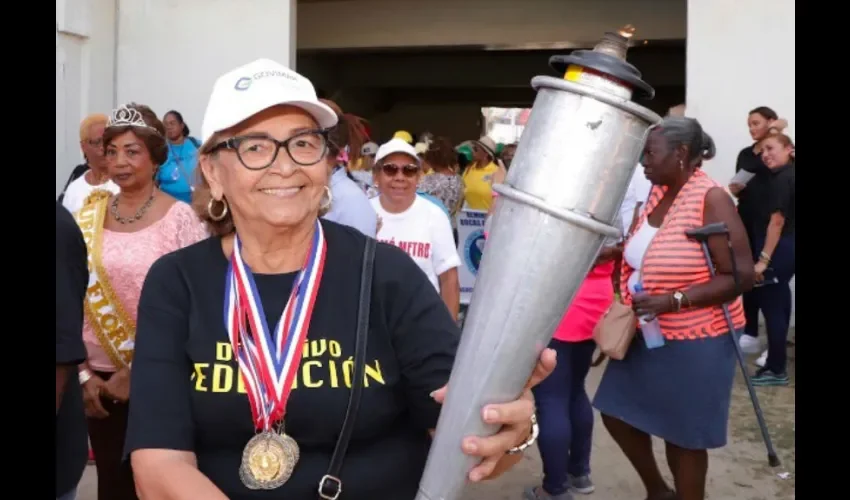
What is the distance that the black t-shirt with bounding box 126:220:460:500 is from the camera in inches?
78.7

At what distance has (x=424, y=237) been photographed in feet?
17.4

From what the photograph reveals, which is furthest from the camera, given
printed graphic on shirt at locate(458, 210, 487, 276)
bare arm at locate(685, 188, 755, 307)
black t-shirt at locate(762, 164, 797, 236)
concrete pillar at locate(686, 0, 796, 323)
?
printed graphic on shirt at locate(458, 210, 487, 276)

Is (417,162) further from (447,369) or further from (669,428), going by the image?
(447,369)

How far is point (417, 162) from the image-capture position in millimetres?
5566

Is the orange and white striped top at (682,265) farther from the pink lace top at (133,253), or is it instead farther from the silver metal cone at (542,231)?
the silver metal cone at (542,231)

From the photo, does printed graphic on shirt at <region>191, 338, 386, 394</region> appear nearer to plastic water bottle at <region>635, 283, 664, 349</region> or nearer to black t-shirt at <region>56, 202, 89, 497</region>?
black t-shirt at <region>56, 202, 89, 497</region>

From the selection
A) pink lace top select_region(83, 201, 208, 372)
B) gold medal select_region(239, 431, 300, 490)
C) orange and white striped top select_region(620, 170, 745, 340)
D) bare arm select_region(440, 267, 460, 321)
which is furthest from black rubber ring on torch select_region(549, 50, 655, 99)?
bare arm select_region(440, 267, 460, 321)

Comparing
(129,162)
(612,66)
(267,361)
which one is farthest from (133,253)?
(612,66)

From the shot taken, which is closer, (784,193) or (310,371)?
(310,371)

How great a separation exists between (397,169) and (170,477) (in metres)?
3.67

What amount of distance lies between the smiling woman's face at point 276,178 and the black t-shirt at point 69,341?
0.81 meters

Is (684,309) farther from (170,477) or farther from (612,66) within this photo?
(612,66)

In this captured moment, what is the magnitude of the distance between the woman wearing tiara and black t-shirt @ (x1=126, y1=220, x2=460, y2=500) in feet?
5.24

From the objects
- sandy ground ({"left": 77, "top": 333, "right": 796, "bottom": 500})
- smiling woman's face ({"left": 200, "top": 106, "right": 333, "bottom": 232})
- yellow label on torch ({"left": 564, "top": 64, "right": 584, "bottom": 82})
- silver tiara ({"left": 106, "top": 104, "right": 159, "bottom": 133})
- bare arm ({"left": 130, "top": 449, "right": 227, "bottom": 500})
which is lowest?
sandy ground ({"left": 77, "top": 333, "right": 796, "bottom": 500})
